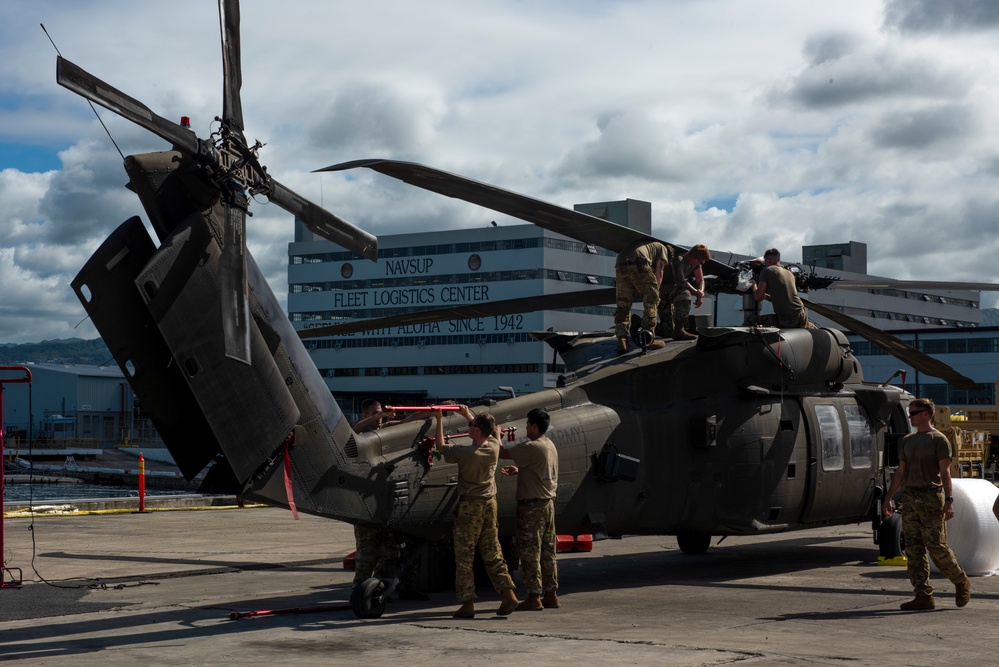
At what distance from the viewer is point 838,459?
601 inches

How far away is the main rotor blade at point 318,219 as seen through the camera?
1007 cm

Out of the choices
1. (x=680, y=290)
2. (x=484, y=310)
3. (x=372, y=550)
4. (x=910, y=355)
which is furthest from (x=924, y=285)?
(x=372, y=550)

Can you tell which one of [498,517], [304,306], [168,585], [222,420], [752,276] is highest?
[304,306]

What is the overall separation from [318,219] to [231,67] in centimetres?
151

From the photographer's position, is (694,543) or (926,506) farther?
(694,543)

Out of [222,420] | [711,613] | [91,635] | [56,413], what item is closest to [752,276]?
[711,613]

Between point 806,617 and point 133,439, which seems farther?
point 133,439

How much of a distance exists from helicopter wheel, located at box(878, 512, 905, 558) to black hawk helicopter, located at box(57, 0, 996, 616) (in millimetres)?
27

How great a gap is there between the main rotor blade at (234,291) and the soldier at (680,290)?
20.8 feet

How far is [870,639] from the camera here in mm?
9906

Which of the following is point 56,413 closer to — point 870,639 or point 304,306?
point 304,306

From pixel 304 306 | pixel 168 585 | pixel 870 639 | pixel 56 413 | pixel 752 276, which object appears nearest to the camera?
pixel 870 639

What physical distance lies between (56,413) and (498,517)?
395ft

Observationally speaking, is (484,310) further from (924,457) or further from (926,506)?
(926,506)
